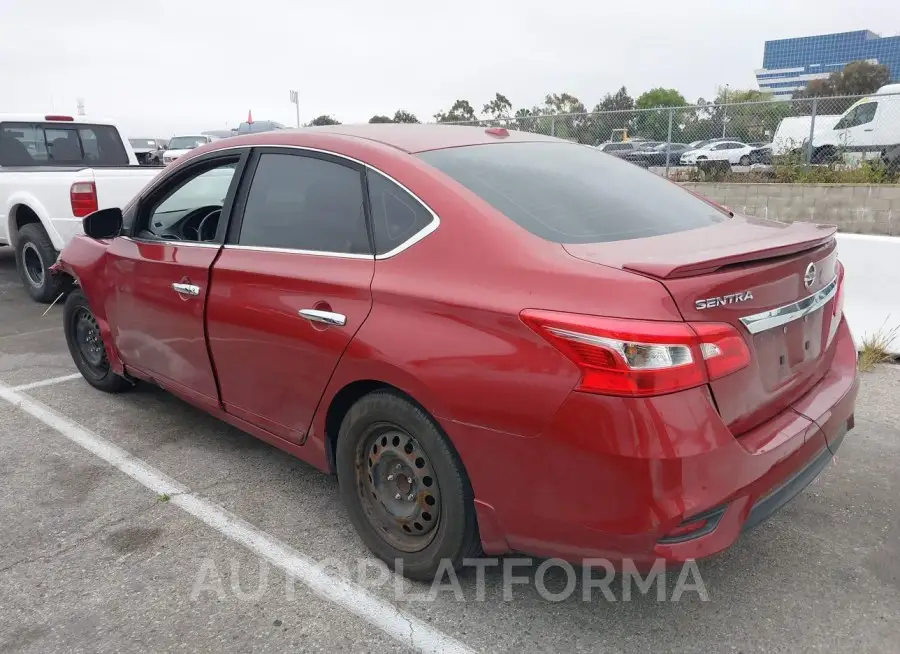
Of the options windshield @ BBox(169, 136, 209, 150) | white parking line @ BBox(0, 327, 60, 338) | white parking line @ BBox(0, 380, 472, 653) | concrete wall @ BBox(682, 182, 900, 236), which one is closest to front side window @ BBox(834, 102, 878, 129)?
concrete wall @ BBox(682, 182, 900, 236)

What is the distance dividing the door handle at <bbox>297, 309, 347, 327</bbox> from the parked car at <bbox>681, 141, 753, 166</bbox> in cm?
1148

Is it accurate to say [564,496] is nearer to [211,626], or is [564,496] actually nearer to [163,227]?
[211,626]

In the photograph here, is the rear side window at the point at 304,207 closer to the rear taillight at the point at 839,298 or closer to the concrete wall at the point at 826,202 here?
the rear taillight at the point at 839,298

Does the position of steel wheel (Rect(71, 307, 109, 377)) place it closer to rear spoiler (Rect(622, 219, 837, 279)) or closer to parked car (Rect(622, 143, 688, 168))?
rear spoiler (Rect(622, 219, 837, 279))

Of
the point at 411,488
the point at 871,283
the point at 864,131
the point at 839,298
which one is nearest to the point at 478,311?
the point at 411,488

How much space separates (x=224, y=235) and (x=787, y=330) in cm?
241

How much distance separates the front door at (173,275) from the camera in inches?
135

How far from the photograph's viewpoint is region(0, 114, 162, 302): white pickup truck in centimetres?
679

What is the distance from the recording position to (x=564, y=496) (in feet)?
7.05

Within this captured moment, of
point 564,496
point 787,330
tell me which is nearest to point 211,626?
point 564,496

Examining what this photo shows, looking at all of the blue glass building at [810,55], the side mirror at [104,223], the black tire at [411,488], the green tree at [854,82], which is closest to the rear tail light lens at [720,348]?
the black tire at [411,488]

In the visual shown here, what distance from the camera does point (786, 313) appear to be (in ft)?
7.59

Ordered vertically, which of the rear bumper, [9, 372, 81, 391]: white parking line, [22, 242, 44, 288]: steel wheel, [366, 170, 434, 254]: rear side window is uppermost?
[366, 170, 434, 254]: rear side window

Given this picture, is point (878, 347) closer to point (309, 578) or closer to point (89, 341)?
point (309, 578)
